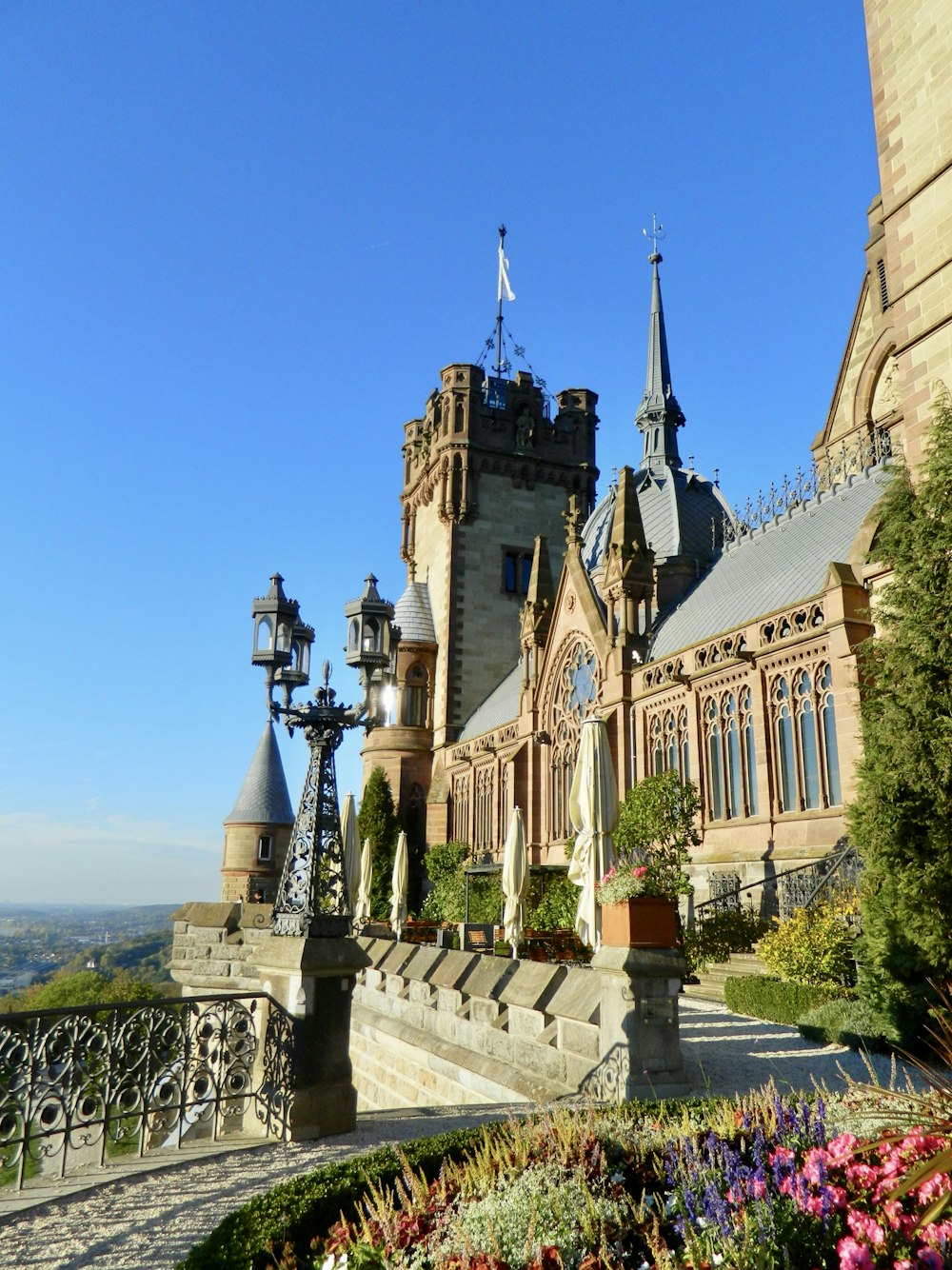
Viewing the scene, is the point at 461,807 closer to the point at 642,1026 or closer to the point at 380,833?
the point at 380,833

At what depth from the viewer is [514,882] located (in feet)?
61.3

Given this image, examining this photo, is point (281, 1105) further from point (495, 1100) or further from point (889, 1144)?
point (889, 1144)

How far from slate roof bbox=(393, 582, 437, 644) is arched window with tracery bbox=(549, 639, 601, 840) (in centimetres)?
1473

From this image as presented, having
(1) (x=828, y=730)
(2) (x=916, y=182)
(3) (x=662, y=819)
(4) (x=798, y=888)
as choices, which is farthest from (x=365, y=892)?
(2) (x=916, y=182)

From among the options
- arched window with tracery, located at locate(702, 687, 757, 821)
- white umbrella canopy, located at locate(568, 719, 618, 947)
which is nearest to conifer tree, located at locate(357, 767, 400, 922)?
arched window with tracery, located at locate(702, 687, 757, 821)

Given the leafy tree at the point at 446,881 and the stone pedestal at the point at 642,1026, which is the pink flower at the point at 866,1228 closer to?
the stone pedestal at the point at 642,1026

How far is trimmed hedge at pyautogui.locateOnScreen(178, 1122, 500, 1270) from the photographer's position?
501cm

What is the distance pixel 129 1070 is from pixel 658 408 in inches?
1597

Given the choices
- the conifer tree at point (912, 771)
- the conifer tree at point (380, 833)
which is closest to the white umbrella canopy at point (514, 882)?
the conifer tree at point (912, 771)

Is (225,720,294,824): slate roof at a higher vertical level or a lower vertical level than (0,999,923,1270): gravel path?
higher

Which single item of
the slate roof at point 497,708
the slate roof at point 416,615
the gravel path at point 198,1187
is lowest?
the gravel path at point 198,1187

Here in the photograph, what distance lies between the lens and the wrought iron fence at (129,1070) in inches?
274

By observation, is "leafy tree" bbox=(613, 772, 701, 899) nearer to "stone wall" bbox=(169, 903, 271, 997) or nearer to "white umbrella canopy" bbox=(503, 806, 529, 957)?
"white umbrella canopy" bbox=(503, 806, 529, 957)

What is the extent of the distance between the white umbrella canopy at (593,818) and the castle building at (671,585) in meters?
4.10
